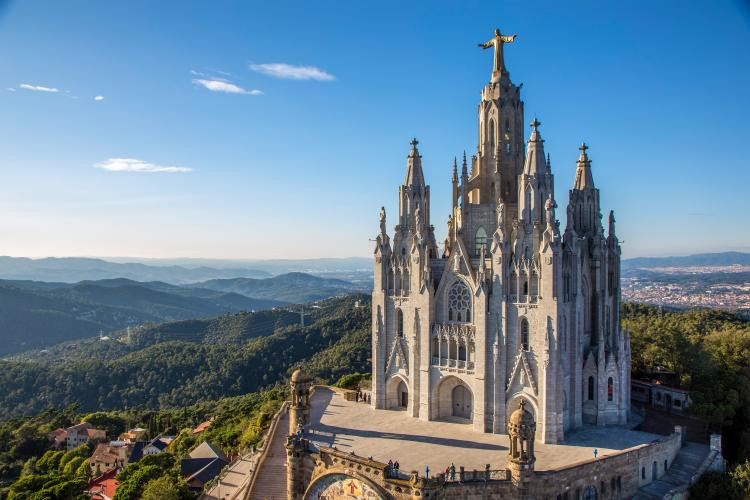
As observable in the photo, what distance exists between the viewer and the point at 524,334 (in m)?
31.9

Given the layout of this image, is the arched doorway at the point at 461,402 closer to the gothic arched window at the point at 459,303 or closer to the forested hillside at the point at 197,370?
the gothic arched window at the point at 459,303

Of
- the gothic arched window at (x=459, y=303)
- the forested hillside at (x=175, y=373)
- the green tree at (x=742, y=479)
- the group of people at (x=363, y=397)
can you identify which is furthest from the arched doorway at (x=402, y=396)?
the forested hillside at (x=175, y=373)

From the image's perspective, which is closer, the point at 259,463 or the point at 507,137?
the point at 259,463

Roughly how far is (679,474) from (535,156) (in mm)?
18535

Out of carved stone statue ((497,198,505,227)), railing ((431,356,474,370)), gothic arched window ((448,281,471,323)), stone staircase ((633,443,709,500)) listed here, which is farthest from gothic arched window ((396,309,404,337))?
stone staircase ((633,443,709,500))

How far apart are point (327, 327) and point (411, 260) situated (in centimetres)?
8203

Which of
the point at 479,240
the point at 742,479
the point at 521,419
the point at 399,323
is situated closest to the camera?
the point at 521,419

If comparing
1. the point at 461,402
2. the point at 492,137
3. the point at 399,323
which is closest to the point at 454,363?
the point at 461,402

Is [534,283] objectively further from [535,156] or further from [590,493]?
[590,493]

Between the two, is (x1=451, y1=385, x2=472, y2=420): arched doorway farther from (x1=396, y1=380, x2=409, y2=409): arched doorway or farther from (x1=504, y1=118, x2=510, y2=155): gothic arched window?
(x1=504, y1=118, x2=510, y2=155): gothic arched window

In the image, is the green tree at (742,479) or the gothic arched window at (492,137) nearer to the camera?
the green tree at (742,479)

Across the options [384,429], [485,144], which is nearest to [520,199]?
[485,144]

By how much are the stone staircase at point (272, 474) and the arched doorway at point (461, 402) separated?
1068 cm

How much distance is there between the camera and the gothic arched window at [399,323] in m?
37.0
